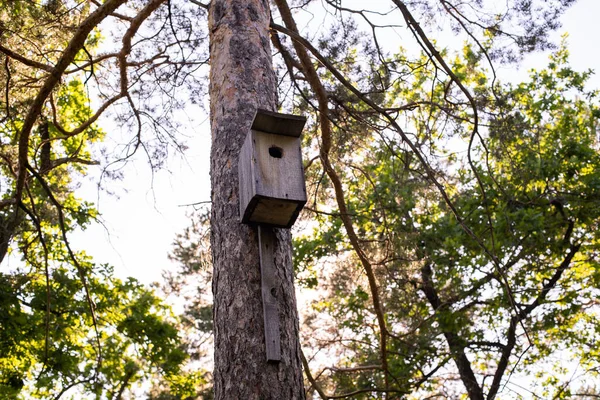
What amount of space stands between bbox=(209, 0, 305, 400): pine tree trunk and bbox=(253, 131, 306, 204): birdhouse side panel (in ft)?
0.63

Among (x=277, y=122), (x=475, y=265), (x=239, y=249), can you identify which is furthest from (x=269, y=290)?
(x=475, y=265)

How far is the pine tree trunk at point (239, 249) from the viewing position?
2238 millimetres

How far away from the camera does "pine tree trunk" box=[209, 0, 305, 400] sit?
2.24 meters

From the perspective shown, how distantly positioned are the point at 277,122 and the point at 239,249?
55 cm

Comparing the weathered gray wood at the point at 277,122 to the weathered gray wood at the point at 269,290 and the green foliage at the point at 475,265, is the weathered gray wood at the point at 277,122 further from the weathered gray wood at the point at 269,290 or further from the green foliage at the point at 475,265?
the green foliage at the point at 475,265

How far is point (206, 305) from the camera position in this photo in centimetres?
1420

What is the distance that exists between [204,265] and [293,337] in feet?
6.55

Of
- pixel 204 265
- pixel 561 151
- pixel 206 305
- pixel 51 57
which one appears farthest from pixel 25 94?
pixel 206 305

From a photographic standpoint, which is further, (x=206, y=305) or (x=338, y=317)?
(x=206, y=305)

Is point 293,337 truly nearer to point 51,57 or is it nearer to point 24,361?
point 51,57

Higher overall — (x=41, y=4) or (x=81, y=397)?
(x=41, y=4)

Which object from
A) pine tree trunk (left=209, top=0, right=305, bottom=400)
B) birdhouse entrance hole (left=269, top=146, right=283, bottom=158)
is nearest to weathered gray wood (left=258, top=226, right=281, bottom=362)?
pine tree trunk (left=209, top=0, right=305, bottom=400)

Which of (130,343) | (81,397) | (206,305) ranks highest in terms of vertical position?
(206,305)

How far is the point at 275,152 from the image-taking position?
2.64 metres
